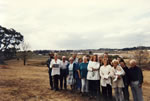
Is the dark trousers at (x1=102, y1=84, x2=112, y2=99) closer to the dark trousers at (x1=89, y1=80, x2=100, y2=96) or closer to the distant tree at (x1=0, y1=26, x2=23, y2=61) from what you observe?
the dark trousers at (x1=89, y1=80, x2=100, y2=96)

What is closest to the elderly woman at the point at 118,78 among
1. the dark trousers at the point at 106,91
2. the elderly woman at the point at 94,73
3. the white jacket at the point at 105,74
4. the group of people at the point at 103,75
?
the group of people at the point at 103,75

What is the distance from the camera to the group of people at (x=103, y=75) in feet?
19.0

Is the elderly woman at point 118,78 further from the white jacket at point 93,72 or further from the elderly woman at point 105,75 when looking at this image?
the white jacket at point 93,72

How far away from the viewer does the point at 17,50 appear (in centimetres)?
4172

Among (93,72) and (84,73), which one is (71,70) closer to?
(84,73)

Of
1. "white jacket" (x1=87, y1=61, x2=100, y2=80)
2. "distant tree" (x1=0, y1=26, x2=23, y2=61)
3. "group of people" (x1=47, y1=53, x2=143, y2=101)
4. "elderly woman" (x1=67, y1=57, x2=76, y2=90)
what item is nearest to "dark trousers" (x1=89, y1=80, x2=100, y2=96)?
"group of people" (x1=47, y1=53, x2=143, y2=101)

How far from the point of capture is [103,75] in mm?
5930

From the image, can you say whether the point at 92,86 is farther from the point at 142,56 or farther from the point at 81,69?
the point at 142,56

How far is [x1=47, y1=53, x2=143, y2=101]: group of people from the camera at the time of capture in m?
5.79

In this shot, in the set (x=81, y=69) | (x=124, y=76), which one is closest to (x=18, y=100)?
(x=81, y=69)

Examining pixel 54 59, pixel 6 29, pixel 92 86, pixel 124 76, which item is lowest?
pixel 92 86

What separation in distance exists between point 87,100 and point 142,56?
27.4 m

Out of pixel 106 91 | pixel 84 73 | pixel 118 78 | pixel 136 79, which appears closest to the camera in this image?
pixel 136 79

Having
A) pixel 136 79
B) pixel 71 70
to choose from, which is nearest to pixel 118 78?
pixel 136 79
